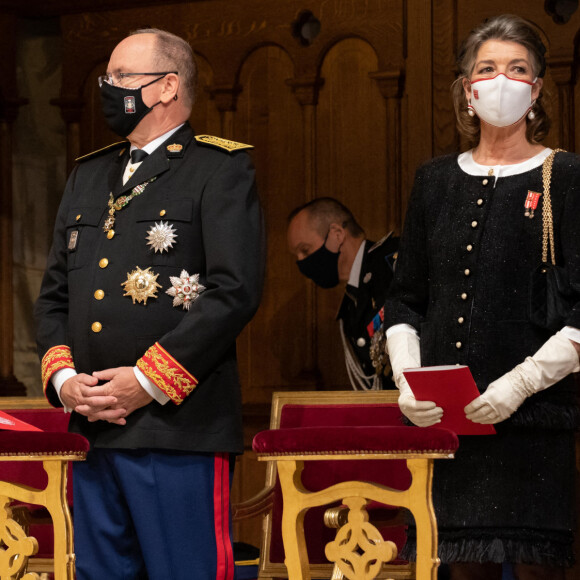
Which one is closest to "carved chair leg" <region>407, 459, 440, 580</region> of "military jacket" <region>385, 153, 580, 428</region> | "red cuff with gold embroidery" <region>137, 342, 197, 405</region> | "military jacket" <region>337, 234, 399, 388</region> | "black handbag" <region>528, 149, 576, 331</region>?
"military jacket" <region>385, 153, 580, 428</region>

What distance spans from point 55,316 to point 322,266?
8.90ft

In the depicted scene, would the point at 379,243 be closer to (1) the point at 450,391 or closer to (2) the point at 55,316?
(2) the point at 55,316

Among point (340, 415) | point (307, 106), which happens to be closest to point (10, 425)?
point (340, 415)

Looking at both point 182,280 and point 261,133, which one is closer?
point 182,280

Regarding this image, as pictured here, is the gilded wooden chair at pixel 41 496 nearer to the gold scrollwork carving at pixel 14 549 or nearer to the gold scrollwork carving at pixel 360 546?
the gold scrollwork carving at pixel 14 549

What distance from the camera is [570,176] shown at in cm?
295

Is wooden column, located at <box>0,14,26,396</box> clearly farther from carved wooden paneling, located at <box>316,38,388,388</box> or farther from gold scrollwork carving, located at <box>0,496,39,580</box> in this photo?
gold scrollwork carving, located at <box>0,496,39,580</box>

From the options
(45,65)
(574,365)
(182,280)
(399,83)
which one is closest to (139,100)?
(182,280)

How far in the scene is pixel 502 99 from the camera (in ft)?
9.86

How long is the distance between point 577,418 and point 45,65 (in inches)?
178

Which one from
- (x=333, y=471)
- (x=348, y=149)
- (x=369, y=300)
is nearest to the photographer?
(x=333, y=471)

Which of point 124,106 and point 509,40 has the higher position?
point 509,40

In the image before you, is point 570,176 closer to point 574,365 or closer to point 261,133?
point 574,365

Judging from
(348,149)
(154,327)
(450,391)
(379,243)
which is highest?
(348,149)
